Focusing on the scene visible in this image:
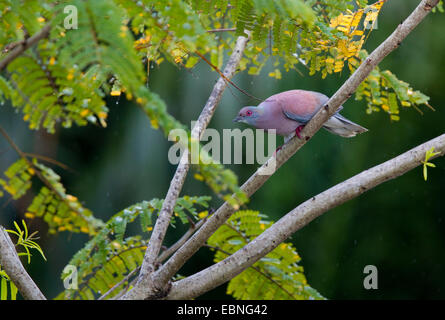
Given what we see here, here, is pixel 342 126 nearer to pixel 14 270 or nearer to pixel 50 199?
pixel 50 199

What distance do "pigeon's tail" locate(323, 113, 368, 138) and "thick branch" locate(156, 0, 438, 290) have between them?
0.42 metres

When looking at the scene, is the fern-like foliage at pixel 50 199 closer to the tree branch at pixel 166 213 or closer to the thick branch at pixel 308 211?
the tree branch at pixel 166 213

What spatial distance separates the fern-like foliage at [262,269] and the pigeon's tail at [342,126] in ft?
1.66

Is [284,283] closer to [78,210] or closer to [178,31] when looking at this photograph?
[78,210]

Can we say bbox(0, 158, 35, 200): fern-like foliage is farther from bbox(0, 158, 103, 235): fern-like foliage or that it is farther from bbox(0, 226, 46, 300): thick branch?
bbox(0, 226, 46, 300): thick branch

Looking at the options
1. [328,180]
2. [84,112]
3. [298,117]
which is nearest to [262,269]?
[298,117]

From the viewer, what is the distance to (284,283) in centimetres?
211

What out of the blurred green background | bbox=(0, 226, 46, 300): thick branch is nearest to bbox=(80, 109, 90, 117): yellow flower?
bbox=(0, 226, 46, 300): thick branch

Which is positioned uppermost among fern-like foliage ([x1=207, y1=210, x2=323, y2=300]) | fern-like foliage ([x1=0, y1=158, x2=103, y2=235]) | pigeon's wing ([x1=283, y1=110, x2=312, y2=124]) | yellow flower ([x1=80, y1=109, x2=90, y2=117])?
pigeon's wing ([x1=283, y1=110, x2=312, y2=124])

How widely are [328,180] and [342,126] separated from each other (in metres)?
1.99

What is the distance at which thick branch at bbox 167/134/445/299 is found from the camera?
152 centimetres

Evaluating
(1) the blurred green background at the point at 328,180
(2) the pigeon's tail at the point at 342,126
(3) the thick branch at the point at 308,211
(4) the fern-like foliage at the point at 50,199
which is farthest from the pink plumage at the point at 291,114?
(1) the blurred green background at the point at 328,180
